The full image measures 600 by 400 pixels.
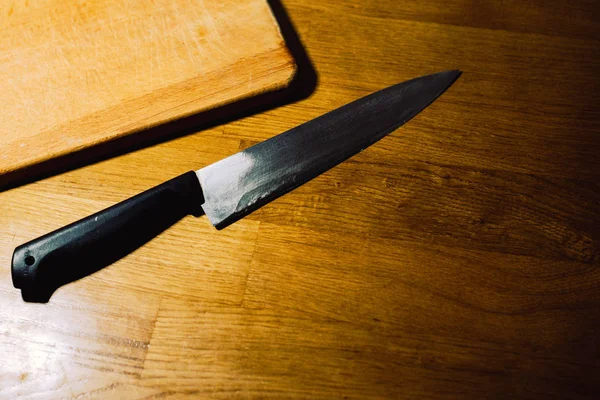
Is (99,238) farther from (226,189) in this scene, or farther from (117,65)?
(117,65)

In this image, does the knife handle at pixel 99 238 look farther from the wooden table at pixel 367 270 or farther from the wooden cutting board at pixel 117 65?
the wooden cutting board at pixel 117 65

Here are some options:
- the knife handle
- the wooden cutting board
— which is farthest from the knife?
the wooden cutting board

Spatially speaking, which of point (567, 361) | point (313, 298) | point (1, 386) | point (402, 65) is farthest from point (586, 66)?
point (1, 386)

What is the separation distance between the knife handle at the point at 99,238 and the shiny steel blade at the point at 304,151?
34 mm

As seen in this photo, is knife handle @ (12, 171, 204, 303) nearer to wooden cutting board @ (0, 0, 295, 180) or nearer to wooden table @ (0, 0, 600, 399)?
wooden table @ (0, 0, 600, 399)

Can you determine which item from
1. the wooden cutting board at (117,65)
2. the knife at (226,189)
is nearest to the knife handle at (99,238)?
the knife at (226,189)

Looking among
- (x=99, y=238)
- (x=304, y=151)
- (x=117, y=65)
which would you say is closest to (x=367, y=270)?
(x=304, y=151)

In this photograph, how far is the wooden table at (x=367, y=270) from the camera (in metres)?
0.58

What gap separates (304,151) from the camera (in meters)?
0.68

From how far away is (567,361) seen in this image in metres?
0.58

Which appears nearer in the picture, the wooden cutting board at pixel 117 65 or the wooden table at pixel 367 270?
the wooden table at pixel 367 270

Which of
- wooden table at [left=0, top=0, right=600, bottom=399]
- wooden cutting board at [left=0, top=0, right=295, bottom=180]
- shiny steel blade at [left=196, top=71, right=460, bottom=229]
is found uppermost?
wooden cutting board at [left=0, top=0, right=295, bottom=180]

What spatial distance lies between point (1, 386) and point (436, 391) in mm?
529

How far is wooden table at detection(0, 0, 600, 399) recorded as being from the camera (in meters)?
0.58
